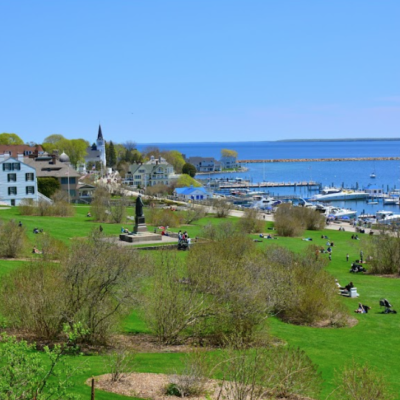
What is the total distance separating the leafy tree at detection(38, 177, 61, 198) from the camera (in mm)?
80500

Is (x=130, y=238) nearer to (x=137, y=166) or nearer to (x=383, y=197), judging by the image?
(x=137, y=166)

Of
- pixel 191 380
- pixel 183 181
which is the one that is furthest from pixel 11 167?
pixel 191 380

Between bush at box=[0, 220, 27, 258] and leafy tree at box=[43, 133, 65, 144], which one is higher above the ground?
leafy tree at box=[43, 133, 65, 144]

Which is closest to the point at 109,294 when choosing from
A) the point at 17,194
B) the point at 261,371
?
the point at 261,371

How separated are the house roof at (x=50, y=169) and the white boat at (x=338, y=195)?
220 feet

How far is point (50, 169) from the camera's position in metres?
84.1

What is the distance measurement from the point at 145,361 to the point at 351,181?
608 feet

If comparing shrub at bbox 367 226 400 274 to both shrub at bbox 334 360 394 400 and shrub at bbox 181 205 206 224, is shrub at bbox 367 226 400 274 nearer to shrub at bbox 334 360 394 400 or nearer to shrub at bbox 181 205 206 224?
shrub at bbox 181 205 206 224

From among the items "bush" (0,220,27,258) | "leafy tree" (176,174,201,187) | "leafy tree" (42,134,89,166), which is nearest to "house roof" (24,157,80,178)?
"leafy tree" (176,174,201,187)

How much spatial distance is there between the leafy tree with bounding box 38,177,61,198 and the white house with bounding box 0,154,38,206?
7829 millimetres

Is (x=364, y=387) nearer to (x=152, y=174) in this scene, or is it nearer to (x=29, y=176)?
(x=29, y=176)

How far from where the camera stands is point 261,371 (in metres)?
14.8

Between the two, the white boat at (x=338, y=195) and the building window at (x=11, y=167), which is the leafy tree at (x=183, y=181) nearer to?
the white boat at (x=338, y=195)

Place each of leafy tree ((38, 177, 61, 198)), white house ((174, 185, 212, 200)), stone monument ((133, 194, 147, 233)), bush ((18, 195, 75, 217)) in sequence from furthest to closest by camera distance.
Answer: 1. white house ((174, 185, 212, 200))
2. leafy tree ((38, 177, 61, 198))
3. bush ((18, 195, 75, 217))
4. stone monument ((133, 194, 147, 233))
